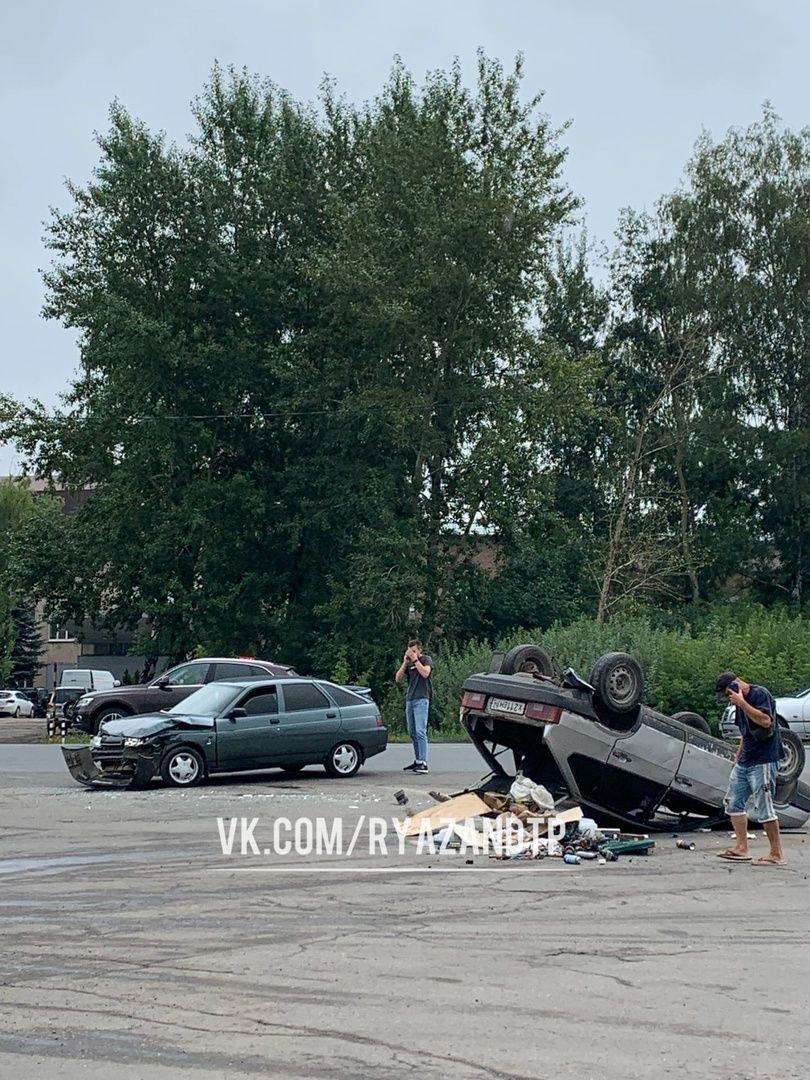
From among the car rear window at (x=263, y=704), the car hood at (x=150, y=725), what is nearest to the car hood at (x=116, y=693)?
the car hood at (x=150, y=725)

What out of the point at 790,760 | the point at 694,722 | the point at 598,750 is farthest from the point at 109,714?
the point at 790,760

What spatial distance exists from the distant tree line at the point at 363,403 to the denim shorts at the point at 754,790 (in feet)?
87.0

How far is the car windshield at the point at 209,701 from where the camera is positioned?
61.8ft

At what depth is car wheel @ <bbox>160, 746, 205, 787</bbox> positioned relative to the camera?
59.6ft

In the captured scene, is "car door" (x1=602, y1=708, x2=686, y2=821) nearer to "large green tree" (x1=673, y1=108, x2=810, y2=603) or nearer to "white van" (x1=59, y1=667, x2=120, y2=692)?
"large green tree" (x1=673, y1=108, x2=810, y2=603)

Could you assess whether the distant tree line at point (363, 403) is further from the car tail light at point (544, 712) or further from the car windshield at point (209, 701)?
the car tail light at point (544, 712)

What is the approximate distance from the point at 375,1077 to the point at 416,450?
36191mm

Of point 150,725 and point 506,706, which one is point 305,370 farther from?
point 506,706

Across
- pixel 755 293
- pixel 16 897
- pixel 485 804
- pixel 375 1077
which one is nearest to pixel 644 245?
pixel 755 293

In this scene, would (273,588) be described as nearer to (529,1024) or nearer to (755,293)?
(755,293)

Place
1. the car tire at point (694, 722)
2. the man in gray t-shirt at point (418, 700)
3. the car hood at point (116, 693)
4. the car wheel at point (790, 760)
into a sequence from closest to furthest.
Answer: the car wheel at point (790, 760)
the car tire at point (694, 722)
the man in gray t-shirt at point (418, 700)
the car hood at point (116, 693)

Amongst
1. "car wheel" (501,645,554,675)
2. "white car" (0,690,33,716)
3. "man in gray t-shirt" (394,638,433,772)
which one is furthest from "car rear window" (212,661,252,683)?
"white car" (0,690,33,716)

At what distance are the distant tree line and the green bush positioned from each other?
13.5 feet

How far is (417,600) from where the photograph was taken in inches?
1588
